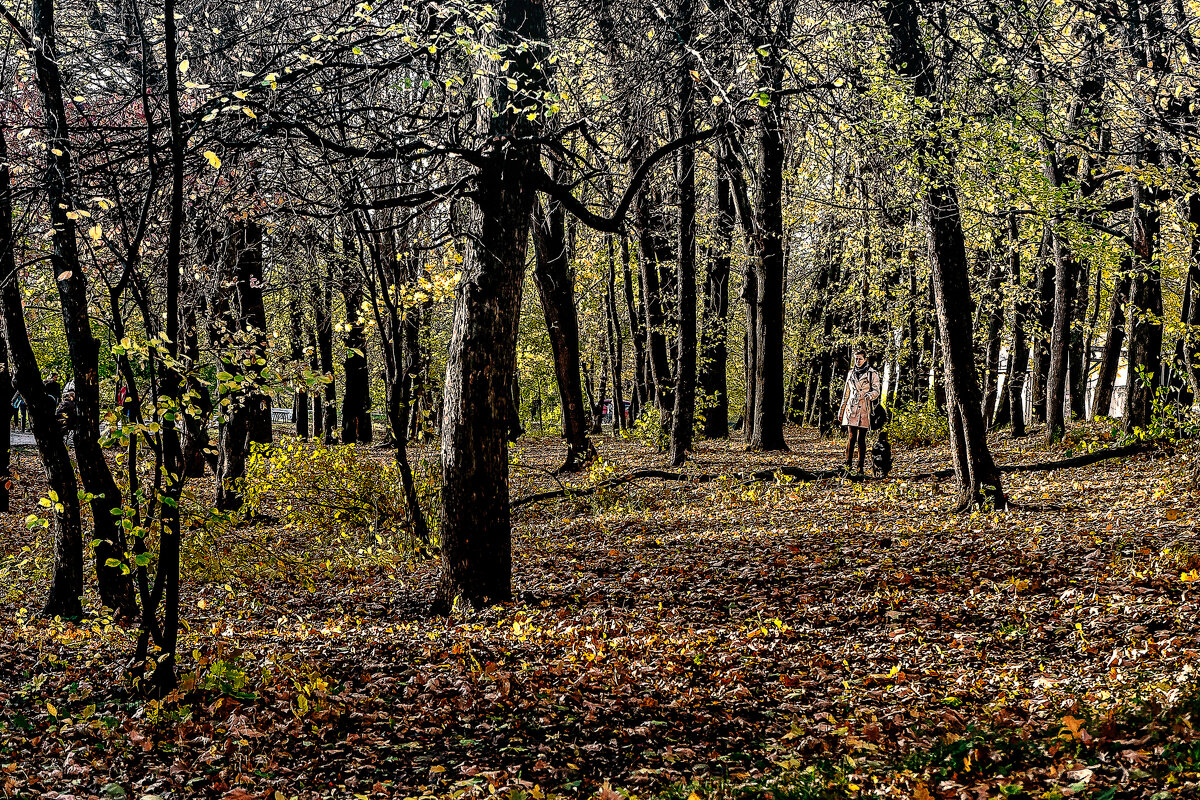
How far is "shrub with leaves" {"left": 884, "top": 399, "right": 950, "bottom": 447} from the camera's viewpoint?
16219 millimetres

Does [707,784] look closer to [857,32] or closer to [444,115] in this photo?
[444,115]

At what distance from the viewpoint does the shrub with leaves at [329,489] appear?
9523mm

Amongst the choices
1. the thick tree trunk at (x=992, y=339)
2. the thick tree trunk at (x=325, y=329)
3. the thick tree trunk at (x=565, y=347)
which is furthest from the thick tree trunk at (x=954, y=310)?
the thick tree trunk at (x=992, y=339)

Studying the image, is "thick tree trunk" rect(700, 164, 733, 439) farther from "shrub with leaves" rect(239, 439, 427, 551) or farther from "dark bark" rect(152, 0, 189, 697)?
"dark bark" rect(152, 0, 189, 697)

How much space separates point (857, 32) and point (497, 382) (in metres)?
4.96

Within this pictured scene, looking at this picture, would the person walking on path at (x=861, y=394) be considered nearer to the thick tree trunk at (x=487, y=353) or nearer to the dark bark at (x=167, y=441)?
the thick tree trunk at (x=487, y=353)

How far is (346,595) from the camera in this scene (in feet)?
26.9

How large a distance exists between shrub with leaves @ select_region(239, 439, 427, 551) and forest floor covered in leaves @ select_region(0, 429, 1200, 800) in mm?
721

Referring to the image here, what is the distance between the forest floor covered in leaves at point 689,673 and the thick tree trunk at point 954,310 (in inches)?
19.8

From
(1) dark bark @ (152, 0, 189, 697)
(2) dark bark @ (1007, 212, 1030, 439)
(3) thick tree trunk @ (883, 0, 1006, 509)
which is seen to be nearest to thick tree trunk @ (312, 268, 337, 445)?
(1) dark bark @ (152, 0, 189, 697)

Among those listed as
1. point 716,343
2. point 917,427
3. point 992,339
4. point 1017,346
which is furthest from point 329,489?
point 992,339

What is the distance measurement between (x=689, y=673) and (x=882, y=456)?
7748mm

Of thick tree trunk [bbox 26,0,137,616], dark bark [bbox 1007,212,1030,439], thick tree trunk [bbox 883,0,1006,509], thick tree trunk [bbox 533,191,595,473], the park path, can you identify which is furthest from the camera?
the park path

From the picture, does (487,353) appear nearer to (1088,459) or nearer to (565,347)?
(565,347)
